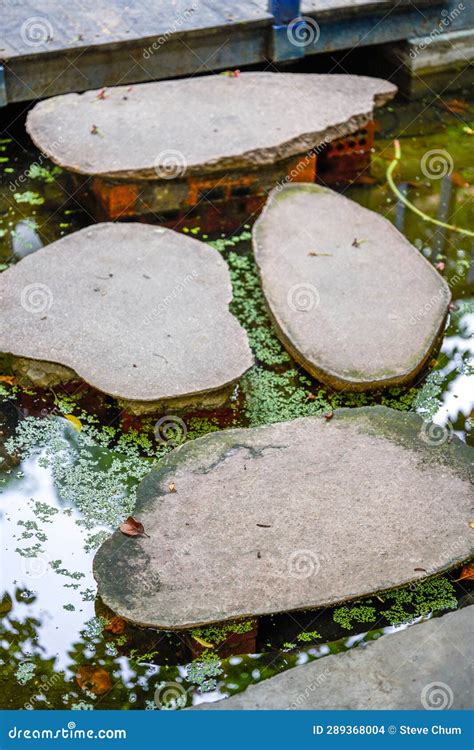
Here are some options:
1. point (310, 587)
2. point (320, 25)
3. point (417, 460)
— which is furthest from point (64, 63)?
point (310, 587)

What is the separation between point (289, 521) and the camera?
12.1ft

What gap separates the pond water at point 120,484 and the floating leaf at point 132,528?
25 cm

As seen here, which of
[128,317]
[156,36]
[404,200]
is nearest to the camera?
[128,317]

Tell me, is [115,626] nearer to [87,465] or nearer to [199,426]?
[87,465]

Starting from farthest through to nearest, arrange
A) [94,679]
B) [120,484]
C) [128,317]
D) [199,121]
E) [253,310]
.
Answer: [199,121] < [253,310] < [128,317] < [120,484] < [94,679]

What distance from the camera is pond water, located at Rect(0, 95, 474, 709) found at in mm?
3438

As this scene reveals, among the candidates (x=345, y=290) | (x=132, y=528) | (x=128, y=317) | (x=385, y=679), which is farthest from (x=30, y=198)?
(x=385, y=679)

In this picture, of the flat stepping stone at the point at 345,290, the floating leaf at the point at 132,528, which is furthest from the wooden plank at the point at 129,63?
the floating leaf at the point at 132,528

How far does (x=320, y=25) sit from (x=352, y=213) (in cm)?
185

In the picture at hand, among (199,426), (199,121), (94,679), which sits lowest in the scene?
(94,679)

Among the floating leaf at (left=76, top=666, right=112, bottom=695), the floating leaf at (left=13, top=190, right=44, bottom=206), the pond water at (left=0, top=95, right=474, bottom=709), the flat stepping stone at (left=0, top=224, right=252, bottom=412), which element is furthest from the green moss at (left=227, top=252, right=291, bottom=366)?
the floating leaf at (left=76, top=666, right=112, bottom=695)

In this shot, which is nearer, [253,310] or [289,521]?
[289,521]

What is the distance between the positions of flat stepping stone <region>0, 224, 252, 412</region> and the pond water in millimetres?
187

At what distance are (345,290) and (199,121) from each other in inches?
60.1
